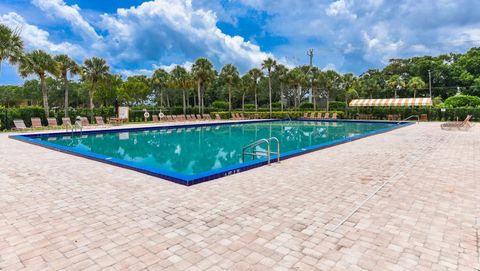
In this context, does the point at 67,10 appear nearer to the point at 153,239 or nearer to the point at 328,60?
the point at 153,239

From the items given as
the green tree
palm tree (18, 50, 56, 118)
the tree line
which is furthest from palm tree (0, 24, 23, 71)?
the green tree

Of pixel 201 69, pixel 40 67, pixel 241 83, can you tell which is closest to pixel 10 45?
pixel 40 67

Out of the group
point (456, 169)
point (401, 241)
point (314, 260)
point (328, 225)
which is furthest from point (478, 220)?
point (456, 169)

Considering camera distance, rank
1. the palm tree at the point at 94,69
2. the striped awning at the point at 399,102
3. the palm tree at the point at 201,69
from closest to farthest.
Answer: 1. the palm tree at the point at 94,69
2. the striped awning at the point at 399,102
3. the palm tree at the point at 201,69

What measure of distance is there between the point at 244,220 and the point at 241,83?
3888 cm

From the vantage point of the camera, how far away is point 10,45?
54.7ft

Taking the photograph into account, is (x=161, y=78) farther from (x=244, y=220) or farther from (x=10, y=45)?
(x=244, y=220)

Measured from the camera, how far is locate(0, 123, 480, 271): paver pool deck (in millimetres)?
2701

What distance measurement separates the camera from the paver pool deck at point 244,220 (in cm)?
270

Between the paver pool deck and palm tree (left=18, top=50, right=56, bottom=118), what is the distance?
17.4 metres

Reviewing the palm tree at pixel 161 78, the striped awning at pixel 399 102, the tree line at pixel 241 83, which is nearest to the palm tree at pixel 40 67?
the tree line at pixel 241 83

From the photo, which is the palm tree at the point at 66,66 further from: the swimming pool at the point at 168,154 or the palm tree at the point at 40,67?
the swimming pool at the point at 168,154

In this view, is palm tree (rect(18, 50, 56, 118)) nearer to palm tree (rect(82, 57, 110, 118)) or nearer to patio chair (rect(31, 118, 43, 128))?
patio chair (rect(31, 118, 43, 128))

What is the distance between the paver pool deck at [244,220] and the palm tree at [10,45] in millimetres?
14132
